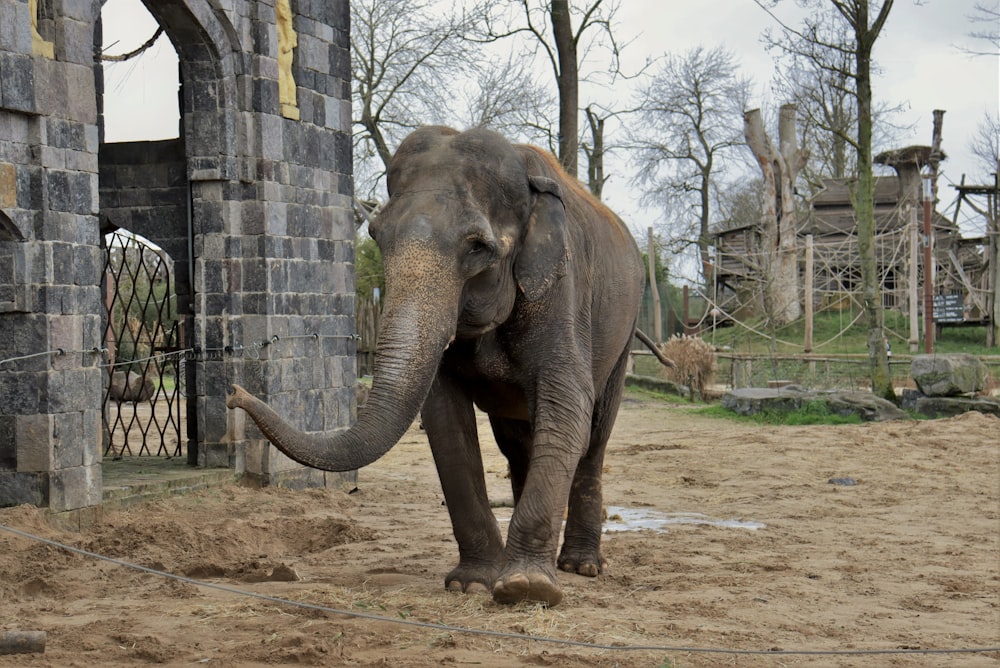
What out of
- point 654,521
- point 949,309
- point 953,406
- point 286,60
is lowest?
point 654,521

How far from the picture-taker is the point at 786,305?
3384 centimetres

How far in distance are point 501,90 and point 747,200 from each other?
21526 mm

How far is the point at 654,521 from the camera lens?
10.0 m

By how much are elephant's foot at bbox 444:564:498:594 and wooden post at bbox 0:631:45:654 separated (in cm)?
232

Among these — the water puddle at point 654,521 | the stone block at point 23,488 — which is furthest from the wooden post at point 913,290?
the stone block at point 23,488

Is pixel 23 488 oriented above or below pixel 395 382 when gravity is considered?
below

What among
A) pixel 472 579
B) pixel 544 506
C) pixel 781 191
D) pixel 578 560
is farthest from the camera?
pixel 781 191

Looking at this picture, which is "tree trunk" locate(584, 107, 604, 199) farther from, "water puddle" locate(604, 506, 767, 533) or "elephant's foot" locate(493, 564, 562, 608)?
"elephant's foot" locate(493, 564, 562, 608)

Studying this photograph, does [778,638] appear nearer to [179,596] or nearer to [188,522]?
[179,596]

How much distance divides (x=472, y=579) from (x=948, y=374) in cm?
1265

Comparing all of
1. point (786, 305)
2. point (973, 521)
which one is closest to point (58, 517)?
point (973, 521)

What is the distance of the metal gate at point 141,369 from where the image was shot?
1307cm

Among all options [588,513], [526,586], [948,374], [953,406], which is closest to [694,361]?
[948,374]

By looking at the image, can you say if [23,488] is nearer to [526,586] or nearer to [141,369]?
[526,586]
